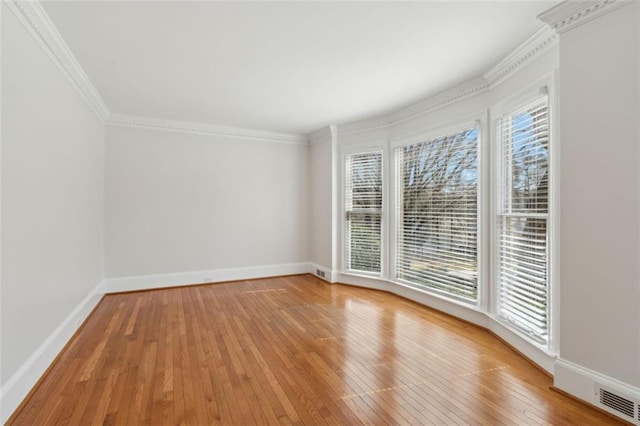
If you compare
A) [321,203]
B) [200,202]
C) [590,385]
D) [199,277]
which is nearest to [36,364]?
[199,277]

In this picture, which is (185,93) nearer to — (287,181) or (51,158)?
(51,158)

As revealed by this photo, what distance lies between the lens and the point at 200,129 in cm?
532

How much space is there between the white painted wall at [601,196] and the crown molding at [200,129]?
4.47 metres

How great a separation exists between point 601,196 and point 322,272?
4.31 metres

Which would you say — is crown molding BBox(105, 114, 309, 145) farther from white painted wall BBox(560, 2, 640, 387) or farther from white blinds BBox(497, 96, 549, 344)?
white painted wall BBox(560, 2, 640, 387)

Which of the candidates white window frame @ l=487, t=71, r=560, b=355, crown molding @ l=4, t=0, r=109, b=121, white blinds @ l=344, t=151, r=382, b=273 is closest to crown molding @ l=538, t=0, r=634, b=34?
white window frame @ l=487, t=71, r=560, b=355

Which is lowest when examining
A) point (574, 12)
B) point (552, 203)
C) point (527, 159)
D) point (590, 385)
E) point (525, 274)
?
point (590, 385)

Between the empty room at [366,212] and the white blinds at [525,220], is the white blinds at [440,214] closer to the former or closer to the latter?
the empty room at [366,212]

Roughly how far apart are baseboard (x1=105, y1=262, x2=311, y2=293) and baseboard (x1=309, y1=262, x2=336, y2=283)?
119 millimetres

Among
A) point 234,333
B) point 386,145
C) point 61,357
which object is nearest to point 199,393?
point 234,333

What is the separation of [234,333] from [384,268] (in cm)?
253

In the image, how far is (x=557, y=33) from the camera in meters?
2.31

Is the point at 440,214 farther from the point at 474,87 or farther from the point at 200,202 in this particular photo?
the point at 200,202

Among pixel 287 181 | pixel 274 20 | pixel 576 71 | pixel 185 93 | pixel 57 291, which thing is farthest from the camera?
pixel 287 181
